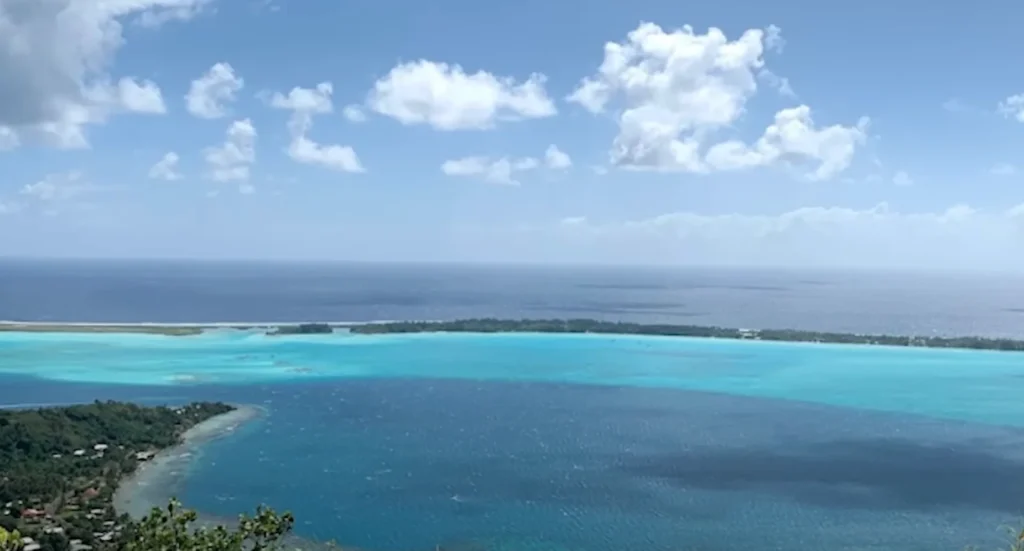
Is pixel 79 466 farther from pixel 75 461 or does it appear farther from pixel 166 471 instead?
pixel 166 471

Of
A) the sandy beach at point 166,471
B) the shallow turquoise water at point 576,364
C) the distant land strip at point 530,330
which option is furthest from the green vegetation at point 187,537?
the distant land strip at point 530,330

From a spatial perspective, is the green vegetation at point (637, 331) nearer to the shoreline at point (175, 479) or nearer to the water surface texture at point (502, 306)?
the water surface texture at point (502, 306)

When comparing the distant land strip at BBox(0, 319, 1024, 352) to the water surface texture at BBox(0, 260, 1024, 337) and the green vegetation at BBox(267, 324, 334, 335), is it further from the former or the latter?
the water surface texture at BBox(0, 260, 1024, 337)

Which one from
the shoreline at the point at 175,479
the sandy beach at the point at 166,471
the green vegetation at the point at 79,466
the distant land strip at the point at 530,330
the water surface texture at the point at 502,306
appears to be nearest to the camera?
the green vegetation at the point at 79,466

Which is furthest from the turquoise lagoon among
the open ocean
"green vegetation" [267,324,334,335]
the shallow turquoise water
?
"green vegetation" [267,324,334,335]

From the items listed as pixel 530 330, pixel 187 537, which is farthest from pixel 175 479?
pixel 530 330

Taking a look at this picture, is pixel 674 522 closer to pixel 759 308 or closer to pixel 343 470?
pixel 343 470

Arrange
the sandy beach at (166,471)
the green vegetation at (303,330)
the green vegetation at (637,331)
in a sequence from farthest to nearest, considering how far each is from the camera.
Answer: the green vegetation at (303,330) < the green vegetation at (637,331) < the sandy beach at (166,471)
